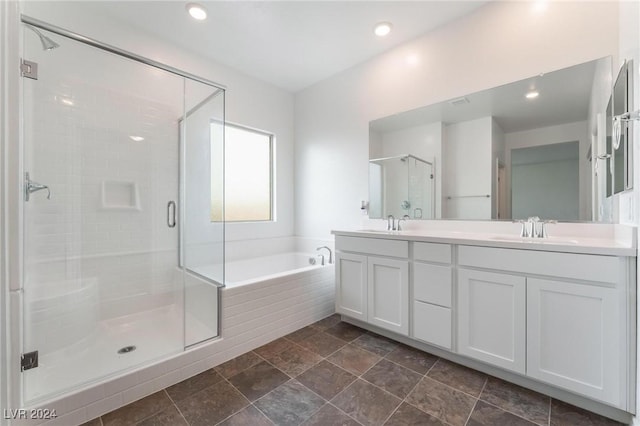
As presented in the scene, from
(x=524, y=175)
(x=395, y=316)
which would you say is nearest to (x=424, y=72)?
(x=524, y=175)

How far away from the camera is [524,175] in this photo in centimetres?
192

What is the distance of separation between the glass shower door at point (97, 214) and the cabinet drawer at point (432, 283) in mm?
1694

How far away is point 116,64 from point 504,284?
330 centimetres

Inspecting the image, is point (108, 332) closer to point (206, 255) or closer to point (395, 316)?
point (206, 255)

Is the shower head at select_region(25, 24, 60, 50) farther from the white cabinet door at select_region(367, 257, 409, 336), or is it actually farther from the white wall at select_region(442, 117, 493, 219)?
the white wall at select_region(442, 117, 493, 219)

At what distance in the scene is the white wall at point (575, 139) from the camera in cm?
172

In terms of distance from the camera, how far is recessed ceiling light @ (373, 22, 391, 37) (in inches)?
90.0

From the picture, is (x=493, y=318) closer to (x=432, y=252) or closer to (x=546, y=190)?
(x=432, y=252)

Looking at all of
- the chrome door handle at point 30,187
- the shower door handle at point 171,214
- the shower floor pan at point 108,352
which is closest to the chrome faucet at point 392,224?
the shower floor pan at point 108,352

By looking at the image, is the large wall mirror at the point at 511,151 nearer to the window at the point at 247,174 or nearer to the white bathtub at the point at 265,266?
the white bathtub at the point at 265,266

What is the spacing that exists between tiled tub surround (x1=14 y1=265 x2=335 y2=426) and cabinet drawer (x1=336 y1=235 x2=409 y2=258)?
42 centimetres

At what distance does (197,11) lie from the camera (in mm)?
2146

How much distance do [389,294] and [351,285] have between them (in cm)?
37

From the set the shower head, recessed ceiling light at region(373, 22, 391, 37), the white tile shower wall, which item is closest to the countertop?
recessed ceiling light at region(373, 22, 391, 37)
